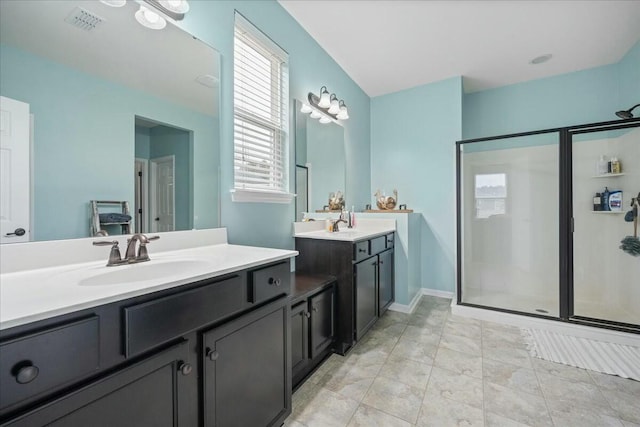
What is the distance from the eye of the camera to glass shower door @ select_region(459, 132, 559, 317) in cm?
274

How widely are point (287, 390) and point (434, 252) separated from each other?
2.68 meters

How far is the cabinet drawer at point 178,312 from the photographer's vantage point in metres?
0.72

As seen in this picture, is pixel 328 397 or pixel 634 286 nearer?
pixel 328 397

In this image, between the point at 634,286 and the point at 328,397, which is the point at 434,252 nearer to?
the point at 634,286

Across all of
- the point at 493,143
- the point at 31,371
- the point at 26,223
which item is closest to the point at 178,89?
the point at 26,223

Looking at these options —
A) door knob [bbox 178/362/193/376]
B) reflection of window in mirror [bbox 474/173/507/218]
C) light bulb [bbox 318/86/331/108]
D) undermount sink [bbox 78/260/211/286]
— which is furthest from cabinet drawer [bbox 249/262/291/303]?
reflection of window in mirror [bbox 474/173/507/218]

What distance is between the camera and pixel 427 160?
3451mm

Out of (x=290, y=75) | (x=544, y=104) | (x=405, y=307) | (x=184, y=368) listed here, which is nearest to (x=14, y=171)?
(x=184, y=368)

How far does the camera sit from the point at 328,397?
155 centimetres

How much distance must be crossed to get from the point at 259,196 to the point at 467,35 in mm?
2462

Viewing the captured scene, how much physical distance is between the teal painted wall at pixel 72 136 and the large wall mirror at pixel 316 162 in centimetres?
121

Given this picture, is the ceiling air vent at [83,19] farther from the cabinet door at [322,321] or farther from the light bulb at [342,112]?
the light bulb at [342,112]

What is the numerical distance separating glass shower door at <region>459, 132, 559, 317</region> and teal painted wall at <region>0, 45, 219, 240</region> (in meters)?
3.00

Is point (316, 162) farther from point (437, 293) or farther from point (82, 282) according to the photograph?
point (437, 293)
